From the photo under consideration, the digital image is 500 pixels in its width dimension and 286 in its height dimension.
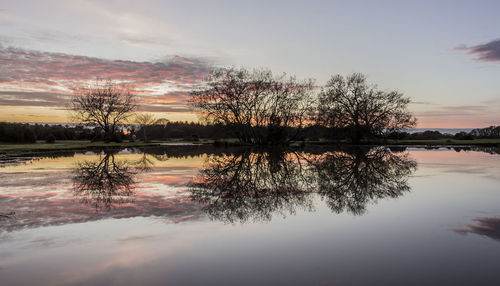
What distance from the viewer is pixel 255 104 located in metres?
44.0

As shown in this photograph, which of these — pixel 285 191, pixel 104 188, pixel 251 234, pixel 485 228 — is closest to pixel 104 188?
pixel 104 188

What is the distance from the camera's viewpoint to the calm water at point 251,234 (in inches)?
162

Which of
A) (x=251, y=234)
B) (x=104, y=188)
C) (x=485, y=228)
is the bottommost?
(x=104, y=188)

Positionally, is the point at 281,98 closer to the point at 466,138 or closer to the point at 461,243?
the point at 466,138

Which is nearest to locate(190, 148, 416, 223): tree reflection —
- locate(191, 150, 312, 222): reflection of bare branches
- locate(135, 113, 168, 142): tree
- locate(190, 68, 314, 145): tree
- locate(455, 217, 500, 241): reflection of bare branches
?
locate(191, 150, 312, 222): reflection of bare branches

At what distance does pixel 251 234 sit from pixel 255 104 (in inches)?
1530

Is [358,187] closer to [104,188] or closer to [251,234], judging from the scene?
[251,234]

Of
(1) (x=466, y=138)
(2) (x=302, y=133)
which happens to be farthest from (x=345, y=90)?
(1) (x=466, y=138)

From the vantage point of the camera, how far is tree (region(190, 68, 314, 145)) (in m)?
43.2

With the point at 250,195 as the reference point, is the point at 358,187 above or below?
above

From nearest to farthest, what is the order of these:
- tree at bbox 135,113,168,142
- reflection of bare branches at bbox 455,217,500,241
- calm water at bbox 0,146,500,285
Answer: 1. calm water at bbox 0,146,500,285
2. reflection of bare branches at bbox 455,217,500,241
3. tree at bbox 135,113,168,142

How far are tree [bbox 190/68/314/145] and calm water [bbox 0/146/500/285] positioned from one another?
108 ft

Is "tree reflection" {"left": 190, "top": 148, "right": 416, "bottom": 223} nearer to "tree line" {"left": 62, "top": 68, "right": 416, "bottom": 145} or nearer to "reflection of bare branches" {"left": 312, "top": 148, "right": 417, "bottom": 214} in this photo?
"reflection of bare branches" {"left": 312, "top": 148, "right": 417, "bottom": 214}

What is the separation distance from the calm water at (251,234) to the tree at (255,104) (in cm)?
3302
